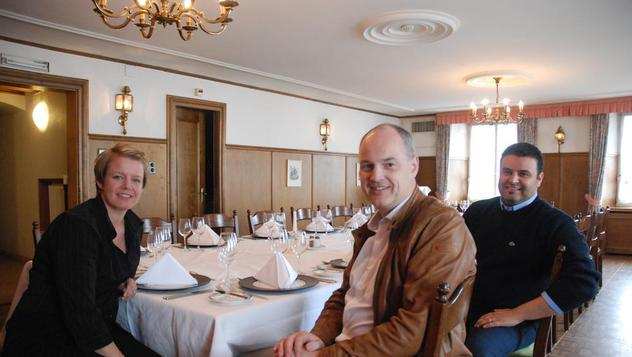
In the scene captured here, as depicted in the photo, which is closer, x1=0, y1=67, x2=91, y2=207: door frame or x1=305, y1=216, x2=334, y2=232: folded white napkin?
x1=305, y1=216, x2=334, y2=232: folded white napkin

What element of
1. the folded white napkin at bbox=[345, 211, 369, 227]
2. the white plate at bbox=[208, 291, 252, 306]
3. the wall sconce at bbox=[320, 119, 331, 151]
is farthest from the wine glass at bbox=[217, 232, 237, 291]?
the wall sconce at bbox=[320, 119, 331, 151]

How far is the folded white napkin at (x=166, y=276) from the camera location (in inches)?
93.5

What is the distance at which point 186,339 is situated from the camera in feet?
6.68

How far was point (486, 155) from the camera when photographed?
11.4 metres

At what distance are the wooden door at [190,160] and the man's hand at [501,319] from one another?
637 cm

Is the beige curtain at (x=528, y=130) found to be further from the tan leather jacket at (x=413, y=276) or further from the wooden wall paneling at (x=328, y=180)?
the tan leather jacket at (x=413, y=276)

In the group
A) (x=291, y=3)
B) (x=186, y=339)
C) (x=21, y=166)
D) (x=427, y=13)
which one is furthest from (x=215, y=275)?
(x=21, y=166)

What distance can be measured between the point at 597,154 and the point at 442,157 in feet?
10.5

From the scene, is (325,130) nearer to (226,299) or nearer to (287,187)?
(287,187)

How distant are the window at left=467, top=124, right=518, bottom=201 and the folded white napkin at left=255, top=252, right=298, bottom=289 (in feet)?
31.5

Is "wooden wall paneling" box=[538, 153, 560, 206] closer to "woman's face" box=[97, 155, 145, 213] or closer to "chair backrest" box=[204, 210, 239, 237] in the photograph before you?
"chair backrest" box=[204, 210, 239, 237]

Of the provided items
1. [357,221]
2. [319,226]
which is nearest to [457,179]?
[357,221]

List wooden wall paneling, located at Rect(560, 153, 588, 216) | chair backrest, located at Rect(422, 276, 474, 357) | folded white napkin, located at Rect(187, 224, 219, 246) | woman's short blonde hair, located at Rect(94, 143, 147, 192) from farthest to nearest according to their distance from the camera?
1. wooden wall paneling, located at Rect(560, 153, 588, 216)
2. folded white napkin, located at Rect(187, 224, 219, 246)
3. woman's short blonde hair, located at Rect(94, 143, 147, 192)
4. chair backrest, located at Rect(422, 276, 474, 357)

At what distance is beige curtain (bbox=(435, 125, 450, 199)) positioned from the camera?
11.2 m
